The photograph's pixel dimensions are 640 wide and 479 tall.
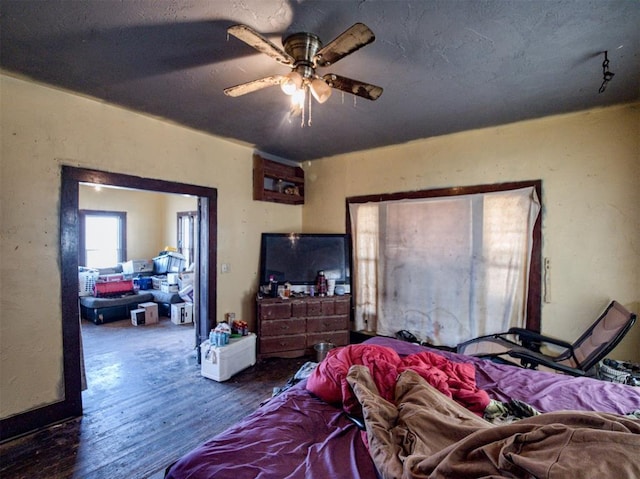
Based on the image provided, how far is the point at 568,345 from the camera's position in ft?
8.36

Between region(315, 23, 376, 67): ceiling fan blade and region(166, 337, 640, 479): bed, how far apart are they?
1541mm

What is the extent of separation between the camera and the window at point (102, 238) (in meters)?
6.02

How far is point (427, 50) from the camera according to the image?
1.76m

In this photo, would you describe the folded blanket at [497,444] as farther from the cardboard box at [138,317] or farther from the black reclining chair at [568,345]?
the cardboard box at [138,317]

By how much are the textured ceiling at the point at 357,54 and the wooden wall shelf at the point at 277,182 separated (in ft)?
3.31

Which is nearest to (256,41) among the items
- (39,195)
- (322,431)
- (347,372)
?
(347,372)

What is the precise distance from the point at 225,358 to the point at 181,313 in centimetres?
253

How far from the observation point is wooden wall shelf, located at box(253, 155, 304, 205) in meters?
3.81

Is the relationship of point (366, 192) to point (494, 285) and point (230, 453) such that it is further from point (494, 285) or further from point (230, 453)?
point (230, 453)

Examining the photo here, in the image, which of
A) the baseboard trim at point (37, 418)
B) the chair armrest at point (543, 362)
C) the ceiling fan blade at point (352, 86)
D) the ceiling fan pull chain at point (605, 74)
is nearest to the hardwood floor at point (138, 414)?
the baseboard trim at point (37, 418)

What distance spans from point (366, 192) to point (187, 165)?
7.01ft

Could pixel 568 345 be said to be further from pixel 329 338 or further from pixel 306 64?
pixel 306 64

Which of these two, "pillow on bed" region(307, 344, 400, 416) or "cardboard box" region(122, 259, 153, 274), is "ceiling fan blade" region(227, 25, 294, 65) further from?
"cardboard box" region(122, 259, 153, 274)

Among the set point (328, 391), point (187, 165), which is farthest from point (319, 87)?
point (187, 165)
